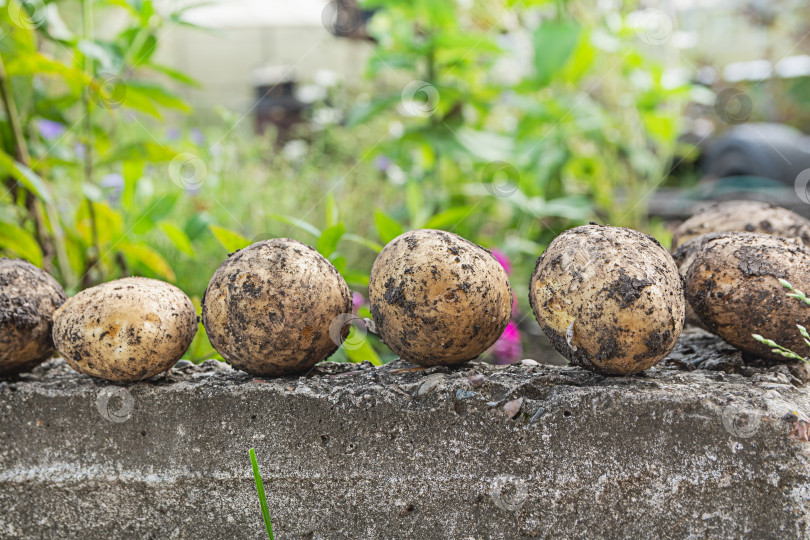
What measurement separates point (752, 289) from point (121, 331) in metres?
0.99

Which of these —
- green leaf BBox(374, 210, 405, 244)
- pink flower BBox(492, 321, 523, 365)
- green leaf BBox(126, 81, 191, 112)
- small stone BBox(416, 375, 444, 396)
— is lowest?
pink flower BBox(492, 321, 523, 365)

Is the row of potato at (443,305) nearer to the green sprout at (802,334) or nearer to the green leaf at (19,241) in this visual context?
the green sprout at (802,334)

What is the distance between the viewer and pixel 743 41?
288 inches

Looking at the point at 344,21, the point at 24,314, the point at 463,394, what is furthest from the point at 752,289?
the point at 344,21

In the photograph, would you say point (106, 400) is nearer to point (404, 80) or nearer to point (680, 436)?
point (680, 436)

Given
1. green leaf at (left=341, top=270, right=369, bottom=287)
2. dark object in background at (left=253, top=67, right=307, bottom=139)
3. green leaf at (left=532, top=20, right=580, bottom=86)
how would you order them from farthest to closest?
1. dark object in background at (left=253, top=67, right=307, bottom=139)
2. green leaf at (left=532, top=20, right=580, bottom=86)
3. green leaf at (left=341, top=270, right=369, bottom=287)

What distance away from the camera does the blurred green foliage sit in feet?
5.31

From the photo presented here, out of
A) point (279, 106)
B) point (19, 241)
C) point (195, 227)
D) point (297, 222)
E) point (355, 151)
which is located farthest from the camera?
point (279, 106)

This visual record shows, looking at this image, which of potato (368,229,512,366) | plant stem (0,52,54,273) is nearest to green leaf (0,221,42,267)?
plant stem (0,52,54,273)

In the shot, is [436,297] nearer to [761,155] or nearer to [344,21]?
[344,21]

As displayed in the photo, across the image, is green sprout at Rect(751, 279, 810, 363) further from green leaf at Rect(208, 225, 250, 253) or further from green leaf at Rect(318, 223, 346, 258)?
green leaf at Rect(208, 225, 250, 253)

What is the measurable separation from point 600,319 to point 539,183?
1956 mm

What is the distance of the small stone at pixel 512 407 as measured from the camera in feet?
3.20

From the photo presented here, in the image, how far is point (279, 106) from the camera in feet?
20.8
